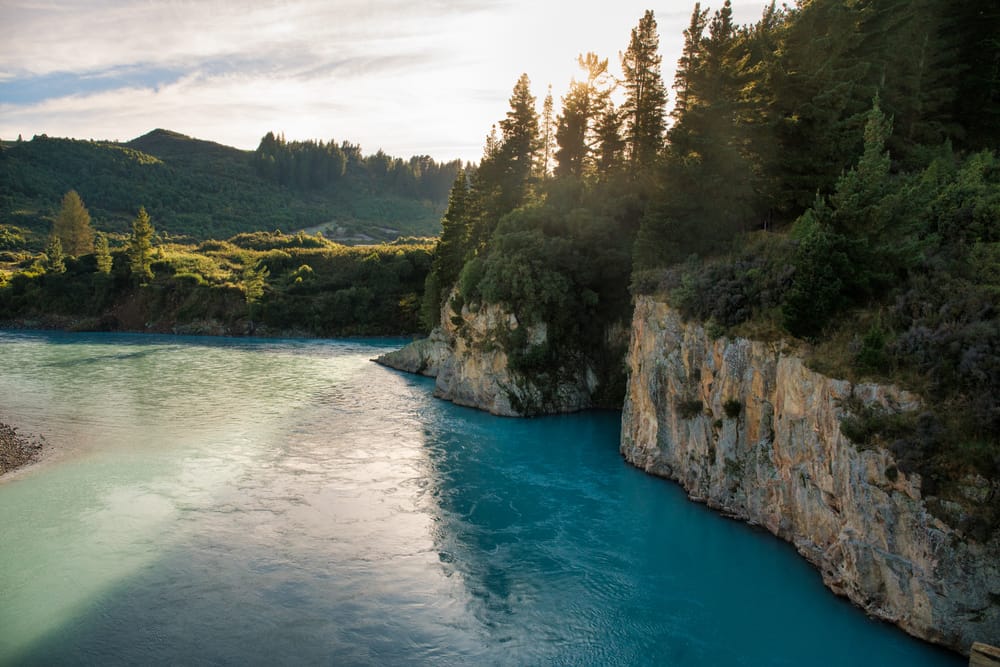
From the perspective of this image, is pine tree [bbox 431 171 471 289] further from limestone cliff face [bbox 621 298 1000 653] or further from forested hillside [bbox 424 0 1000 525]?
limestone cliff face [bbox 621 298 1000 653]

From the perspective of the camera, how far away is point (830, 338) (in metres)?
16.4

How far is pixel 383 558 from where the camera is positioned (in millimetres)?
17641

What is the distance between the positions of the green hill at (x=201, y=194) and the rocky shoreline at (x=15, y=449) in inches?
3801

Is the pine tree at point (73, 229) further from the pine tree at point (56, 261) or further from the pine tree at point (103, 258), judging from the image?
the pine tree at point (103, 258)

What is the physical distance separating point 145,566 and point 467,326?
74.0ft

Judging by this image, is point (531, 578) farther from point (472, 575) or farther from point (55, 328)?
point (55, 328)

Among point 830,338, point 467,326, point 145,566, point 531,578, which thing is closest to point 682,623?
point 531,578

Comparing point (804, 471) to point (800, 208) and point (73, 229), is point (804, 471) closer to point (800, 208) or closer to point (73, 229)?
point (800, 208)

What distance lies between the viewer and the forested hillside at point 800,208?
1417 centimetres

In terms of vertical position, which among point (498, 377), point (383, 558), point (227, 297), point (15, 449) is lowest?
point (383, 558)

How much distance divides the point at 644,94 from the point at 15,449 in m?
39.7

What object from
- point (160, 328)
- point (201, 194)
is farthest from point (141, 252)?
point (201, 194)

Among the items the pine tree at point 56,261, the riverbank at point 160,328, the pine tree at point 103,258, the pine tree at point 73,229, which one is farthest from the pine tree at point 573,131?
the pine tree at point 73,229

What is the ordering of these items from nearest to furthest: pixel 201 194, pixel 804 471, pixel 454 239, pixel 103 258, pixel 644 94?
pixel 804 471, pixel 644 94, pixel 454 239, pixel 103 258, pixel 201 194
